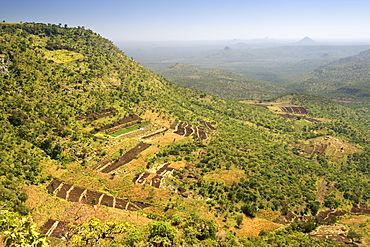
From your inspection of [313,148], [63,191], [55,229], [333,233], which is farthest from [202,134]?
[55,229]

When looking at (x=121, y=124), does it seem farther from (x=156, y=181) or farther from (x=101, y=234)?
(x=101, y=234)

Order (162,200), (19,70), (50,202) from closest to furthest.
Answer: (50,202) → (162,200) → (19,70)

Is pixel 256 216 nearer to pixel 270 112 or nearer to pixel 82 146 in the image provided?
pixel 82 146

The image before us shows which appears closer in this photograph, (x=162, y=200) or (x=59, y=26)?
(x=162, y=200)

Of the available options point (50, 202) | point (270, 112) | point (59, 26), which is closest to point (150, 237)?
point (50, 202)

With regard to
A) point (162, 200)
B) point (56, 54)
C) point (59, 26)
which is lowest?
point (162, 200)

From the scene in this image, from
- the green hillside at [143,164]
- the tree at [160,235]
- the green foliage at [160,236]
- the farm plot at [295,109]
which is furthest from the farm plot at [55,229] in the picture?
the farm plot at [295,109]

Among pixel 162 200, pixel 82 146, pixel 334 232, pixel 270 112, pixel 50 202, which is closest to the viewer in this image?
pixel 50 202

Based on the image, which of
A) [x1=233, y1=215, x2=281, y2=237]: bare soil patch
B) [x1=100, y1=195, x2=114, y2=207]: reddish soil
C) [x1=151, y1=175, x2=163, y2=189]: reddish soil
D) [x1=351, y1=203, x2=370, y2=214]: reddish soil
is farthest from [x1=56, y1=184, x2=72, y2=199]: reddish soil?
[x1=351, y1=203, x2=370, y2=214]: reddish soil

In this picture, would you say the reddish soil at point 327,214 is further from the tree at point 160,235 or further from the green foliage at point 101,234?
Result: the green foliage at point 101,234
